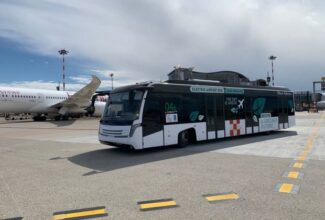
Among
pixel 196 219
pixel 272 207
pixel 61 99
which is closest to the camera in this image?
pixel 196 219

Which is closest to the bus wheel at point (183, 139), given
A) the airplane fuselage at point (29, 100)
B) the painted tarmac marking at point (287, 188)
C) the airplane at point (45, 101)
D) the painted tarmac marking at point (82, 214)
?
the painted tarmac marking at point (287, 188)

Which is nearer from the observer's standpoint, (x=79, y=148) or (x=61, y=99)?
(x=79, y=148)

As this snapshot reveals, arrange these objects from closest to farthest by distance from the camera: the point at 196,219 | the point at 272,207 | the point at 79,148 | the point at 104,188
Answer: the point at 196,219 → the point at 272,207 → the point at 104,188 → the point at 79,148

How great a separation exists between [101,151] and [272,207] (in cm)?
724

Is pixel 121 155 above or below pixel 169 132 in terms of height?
below

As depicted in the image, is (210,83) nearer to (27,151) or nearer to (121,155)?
(121,155)

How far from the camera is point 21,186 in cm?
590

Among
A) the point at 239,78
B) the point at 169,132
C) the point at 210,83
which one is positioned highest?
the point at 239,78

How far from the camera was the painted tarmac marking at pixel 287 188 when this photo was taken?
531cm

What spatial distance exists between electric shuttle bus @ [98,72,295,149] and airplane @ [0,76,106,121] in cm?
1844

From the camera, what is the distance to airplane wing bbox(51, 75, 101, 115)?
103ft

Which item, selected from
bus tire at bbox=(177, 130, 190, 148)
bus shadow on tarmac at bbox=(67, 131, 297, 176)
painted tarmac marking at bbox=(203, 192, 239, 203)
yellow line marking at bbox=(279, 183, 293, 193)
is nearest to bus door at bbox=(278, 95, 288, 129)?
bus shadow on tarmac at bbox=(67, 131, 297, 176)

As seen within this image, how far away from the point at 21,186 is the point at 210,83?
8473 millimetres

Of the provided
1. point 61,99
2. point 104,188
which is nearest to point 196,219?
point 104,188
